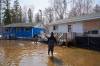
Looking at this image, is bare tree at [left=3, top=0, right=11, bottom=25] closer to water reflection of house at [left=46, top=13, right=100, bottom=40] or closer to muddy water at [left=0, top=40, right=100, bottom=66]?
water reflection of house at [left=46, top=13, right=100, bottom=40]

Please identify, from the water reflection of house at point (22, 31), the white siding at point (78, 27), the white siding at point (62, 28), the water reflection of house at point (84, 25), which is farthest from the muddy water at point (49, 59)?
the water reflection of house at point (22, 31)

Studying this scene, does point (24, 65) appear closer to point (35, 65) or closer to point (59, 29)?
point (35, 65)

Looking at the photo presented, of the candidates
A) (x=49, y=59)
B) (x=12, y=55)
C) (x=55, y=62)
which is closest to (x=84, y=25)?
(x=12, y=55)

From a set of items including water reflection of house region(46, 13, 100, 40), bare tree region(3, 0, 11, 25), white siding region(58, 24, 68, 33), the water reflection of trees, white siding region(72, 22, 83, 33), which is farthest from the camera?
bare tree region(3, 0, 11, 25)

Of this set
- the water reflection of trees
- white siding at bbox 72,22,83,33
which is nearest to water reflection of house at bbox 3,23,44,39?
white siding at bbox 72,22,83,33

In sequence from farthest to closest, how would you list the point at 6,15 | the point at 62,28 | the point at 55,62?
1. the point at 6,15
2. the point at 62,28
3. the point at 55,62

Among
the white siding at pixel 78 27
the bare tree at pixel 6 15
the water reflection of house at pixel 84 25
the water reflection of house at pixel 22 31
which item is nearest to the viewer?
the water reflection of house at pixel 84 25

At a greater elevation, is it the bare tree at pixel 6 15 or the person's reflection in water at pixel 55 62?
the bare tree at pixel 6 15

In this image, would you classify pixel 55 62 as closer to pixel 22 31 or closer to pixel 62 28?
pixel 62 28

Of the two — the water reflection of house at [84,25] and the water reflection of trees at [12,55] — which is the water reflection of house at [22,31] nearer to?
the water reflection of house at [84,25]

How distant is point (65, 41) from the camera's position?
91.8 ft

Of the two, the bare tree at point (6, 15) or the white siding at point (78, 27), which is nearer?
the white siding at point (78, 27)

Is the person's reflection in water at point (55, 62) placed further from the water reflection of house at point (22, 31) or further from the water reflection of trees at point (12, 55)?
the water reflection of house at point (22, 31)

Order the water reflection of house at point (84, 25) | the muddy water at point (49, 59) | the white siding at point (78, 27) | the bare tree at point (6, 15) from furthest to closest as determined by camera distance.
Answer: the bare tree at point (6, 15) → the white siding at point (78, 27) → the water reflection of house at point (84, 25) → the muddy water at point (49, 59)
